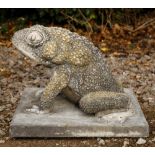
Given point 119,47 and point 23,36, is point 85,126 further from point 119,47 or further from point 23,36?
point 119,47

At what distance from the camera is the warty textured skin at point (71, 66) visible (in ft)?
19.4

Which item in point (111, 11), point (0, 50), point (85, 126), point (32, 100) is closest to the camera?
point (85, 126)

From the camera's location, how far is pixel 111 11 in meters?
10.9

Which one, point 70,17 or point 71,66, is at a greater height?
point 70,17

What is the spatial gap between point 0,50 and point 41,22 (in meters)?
1.80

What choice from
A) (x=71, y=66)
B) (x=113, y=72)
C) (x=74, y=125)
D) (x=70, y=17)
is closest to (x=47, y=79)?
(x=113, y=72)

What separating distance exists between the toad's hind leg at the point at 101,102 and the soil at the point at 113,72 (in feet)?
1.15

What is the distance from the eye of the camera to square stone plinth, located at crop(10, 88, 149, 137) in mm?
5848

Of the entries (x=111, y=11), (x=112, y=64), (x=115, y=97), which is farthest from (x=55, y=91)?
(x=111, y=11)

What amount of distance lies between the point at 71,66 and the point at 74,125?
0.67 metres

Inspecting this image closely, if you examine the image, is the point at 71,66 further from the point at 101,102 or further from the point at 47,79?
the point at 47,79

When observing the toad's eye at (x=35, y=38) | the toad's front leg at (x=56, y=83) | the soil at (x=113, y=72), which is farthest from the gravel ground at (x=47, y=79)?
the toad's eye at (x=35, y=38)

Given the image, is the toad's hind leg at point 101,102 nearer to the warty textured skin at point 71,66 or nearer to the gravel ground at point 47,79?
the warty textured skin at point 71,66

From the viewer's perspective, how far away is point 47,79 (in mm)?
8203
